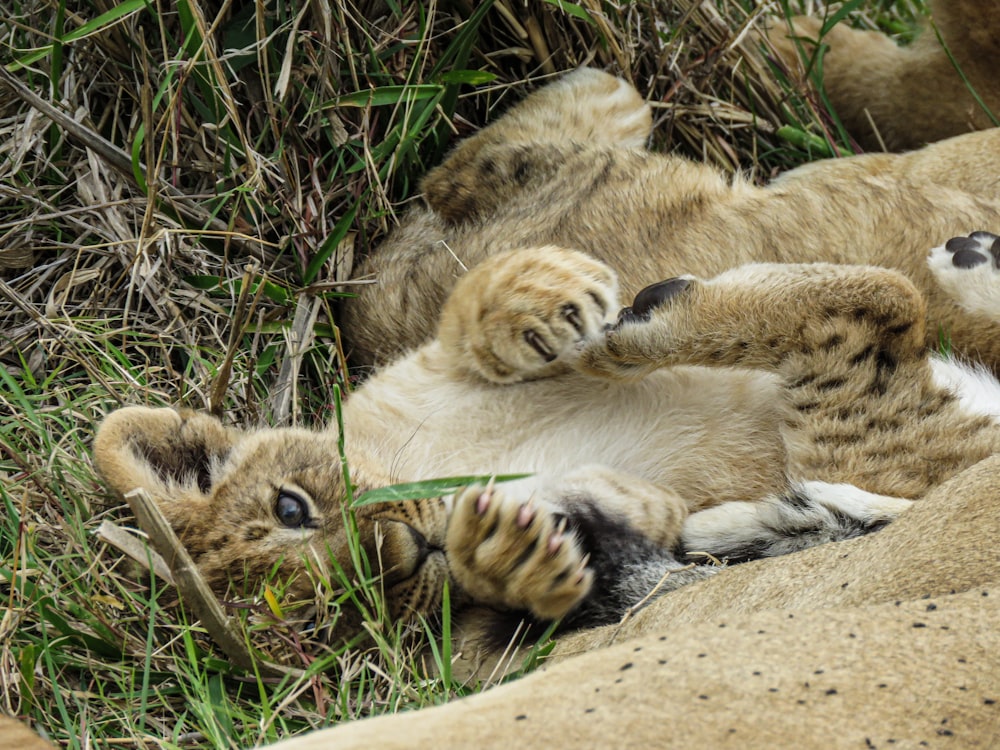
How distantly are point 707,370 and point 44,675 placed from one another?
1884 mm

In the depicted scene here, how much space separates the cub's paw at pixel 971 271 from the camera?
311 centimetres

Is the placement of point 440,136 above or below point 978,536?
above

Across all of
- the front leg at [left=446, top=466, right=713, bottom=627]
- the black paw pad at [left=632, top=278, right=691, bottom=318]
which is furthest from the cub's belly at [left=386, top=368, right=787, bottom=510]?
Answer: the black paw pad at [left=632, top=278, right=691, bottom=318]

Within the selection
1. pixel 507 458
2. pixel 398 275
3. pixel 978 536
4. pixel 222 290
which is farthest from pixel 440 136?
pixel 978 536

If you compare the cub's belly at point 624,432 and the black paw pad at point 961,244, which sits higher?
the black paw pad at point 961,244

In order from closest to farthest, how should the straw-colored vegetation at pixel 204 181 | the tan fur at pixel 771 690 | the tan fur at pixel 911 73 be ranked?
the tan fur at pixel 771 690 → the straw-colored vegetation at pixel 204 181 → the tan fur at pixel 911 73

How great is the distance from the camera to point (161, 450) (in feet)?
9.73

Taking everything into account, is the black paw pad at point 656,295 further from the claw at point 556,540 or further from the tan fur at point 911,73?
the tan fur at point 911,73

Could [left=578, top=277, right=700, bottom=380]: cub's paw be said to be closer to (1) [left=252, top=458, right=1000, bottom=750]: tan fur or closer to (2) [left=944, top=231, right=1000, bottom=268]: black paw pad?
(2) [left=944, top=231, right=1000, bottom=268]: black paw pad

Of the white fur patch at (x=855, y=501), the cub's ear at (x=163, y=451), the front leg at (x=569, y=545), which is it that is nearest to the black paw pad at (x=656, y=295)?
the front leg at (x=569, y=545)

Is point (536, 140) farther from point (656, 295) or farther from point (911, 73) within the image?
point (911, 73)

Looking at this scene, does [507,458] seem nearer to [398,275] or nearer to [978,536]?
[398,275]

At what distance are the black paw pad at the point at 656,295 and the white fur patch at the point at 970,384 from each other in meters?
0.69

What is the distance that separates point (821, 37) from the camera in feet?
14.2
